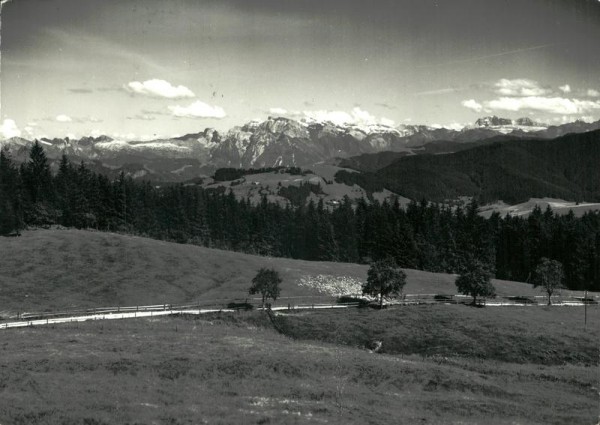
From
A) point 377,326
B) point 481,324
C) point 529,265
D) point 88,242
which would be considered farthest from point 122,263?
point 529,265

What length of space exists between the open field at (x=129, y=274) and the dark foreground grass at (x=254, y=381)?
22.0 metres

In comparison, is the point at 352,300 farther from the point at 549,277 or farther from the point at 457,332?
the point at 549,277

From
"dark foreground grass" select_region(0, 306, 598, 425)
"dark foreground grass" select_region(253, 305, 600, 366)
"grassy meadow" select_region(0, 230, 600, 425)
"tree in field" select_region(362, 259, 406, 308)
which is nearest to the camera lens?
"dark foreground grass" select_region(0, 306, 598, 425)

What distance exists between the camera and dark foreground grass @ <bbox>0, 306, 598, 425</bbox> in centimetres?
3225

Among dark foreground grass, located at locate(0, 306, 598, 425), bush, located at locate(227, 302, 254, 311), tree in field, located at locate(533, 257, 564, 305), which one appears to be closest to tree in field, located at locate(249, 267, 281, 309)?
bush, located at locate(227, 302, 254, 311)

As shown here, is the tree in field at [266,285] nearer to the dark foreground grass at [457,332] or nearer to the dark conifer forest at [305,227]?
the dark foreground grass at [457,332]

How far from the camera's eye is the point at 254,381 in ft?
136

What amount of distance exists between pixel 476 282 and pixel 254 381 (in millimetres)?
54315

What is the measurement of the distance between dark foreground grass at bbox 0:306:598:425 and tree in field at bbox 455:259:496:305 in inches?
752

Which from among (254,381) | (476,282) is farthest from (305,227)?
(254,381)

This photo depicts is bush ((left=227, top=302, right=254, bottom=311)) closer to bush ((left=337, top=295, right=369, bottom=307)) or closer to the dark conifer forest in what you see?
bush ((left=337, top=295, right=369, bottom=307))

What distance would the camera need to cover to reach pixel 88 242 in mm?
104312

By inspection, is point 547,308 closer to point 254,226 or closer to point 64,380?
point 64,380

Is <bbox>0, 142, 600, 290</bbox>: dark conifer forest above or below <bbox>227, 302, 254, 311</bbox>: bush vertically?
above
